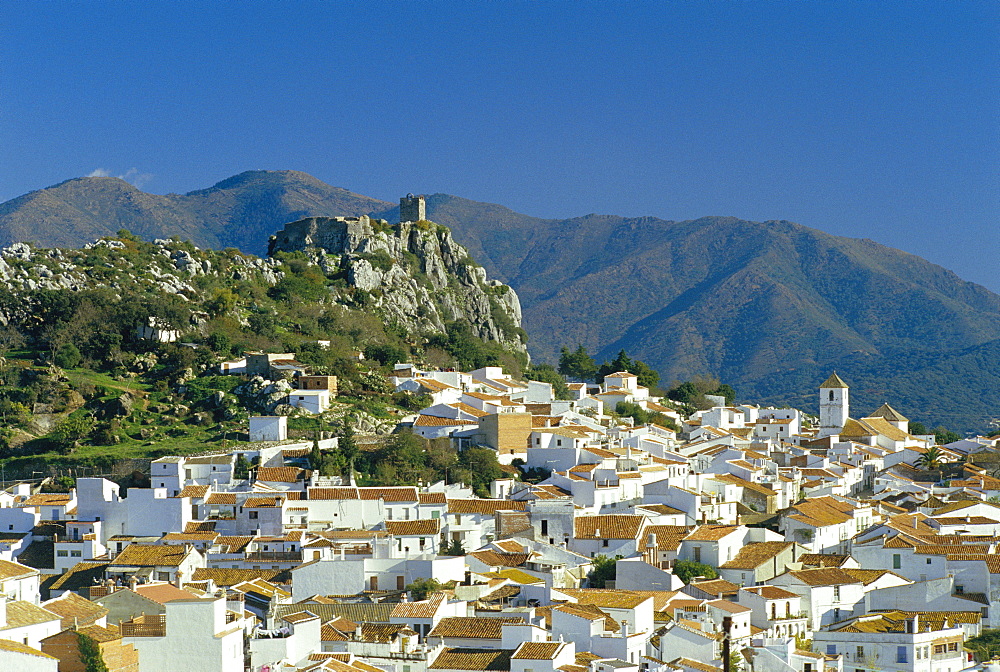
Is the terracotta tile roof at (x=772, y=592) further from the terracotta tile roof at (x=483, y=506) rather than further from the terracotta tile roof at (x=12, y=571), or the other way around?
the terracotta tile roof at (x=12, y=571)

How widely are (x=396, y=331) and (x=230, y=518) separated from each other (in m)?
24.3

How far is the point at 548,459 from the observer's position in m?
42.2

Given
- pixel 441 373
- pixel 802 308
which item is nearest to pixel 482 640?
pixel 441 373

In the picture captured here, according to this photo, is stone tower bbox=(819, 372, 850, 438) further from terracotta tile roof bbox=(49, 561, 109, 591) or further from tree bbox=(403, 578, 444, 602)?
terracotta tile roof bbox=(49, 561, 109, 591)

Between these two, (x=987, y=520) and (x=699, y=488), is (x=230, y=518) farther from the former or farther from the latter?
(x=987, y=520)

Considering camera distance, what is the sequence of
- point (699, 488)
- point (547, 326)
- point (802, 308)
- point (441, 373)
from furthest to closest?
point (547, 326) → point (802, 308) → point (441, 373) → point (699, 488)

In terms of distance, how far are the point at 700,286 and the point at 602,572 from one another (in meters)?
91.7

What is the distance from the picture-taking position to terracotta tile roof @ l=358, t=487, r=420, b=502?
36.7 metres

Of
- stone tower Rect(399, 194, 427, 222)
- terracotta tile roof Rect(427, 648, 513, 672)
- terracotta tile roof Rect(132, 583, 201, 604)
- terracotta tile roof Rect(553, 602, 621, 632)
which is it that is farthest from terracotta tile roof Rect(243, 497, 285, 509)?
stone tower Rect(399, 194, 427, 222)

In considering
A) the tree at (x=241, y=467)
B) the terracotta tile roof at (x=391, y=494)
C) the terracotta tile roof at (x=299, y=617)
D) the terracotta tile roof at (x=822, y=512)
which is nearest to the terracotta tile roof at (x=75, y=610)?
A: the terracotta tile roof at (x=299, y=617)

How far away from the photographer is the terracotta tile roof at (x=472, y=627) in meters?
26.5

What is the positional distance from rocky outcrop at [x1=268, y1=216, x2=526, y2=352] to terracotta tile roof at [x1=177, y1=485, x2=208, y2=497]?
78.5 feet

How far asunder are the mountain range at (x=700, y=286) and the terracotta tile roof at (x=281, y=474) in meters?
49.0

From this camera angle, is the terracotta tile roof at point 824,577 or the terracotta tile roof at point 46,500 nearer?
the terracotta tile roof at point 824,577
